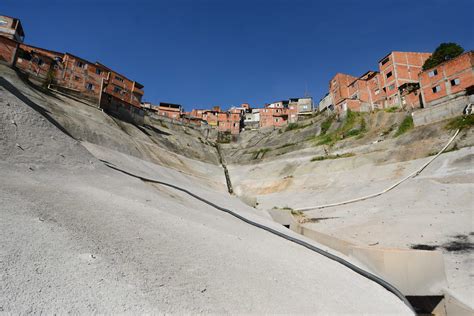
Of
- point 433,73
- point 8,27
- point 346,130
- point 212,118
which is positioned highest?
point 8,27

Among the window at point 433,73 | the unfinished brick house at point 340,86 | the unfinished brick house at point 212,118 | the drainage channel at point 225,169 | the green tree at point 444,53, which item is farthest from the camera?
the unfinished brick house at point 212,118

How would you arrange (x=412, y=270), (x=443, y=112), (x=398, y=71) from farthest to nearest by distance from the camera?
(x=398, y=71), (x=443, y=112), (x=412, y=270)

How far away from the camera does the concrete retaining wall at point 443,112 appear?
26.0m

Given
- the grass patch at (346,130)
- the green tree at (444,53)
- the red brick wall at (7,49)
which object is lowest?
the grass patch at (346,130)

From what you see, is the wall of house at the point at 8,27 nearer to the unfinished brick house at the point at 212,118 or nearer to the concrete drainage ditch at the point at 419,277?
the unfinished brick house at the point at 212,118

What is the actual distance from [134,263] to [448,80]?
4407 cm

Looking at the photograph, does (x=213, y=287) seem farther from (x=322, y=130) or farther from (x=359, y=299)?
(x=322, y=130)

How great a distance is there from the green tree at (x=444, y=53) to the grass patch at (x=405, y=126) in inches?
804

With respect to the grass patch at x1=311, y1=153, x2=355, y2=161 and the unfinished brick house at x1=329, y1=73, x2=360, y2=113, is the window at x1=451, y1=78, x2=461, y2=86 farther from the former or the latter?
the unfinished brick house at x1=329, y1=73, x2=360, y2=113

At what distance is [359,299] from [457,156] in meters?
21.2

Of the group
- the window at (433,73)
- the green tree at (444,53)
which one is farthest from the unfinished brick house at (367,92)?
the window at (433,73)

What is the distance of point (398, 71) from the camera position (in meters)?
47.7

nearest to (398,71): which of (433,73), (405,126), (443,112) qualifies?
(433,73)

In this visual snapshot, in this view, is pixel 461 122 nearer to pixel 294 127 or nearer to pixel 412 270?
pixel 412 270
